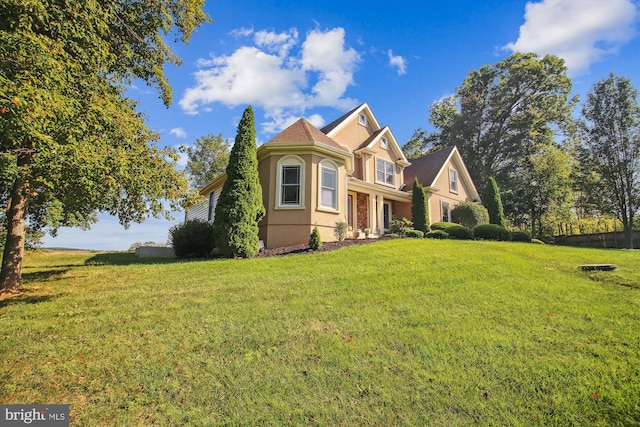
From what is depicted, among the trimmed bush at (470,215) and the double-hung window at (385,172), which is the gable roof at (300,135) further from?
the trimmed bush at (470,215)

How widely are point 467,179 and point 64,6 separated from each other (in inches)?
970

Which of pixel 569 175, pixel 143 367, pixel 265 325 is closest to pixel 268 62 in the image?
pixel 265 325

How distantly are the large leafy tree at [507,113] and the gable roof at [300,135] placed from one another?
2284 cm

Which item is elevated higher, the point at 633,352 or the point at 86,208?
the point at 86,208

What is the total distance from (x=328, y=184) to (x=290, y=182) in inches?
65.7

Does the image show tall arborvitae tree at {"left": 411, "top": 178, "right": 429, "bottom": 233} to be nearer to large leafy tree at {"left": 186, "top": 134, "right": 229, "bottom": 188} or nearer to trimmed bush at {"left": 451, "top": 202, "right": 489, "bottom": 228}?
trimmed bush at {"left": 451, "top": 202, "right": 489, "bottom": 228}

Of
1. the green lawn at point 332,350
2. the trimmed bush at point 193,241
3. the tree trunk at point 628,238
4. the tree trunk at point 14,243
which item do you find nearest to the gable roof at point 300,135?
the trimmed bush at point 193,241

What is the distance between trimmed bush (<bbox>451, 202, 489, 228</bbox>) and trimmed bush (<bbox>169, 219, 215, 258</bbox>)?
16196mm

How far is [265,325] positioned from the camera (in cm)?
516

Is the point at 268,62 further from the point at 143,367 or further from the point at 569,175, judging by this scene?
the point at 569,175

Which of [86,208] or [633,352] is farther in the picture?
[86,208]

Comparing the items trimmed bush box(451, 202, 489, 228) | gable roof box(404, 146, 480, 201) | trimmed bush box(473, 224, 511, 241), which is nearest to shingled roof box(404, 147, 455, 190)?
gable roof box(404, 146, 480, 201)

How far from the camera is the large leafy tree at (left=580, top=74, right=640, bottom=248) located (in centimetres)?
2153

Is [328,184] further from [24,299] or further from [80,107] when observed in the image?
[24,299]
